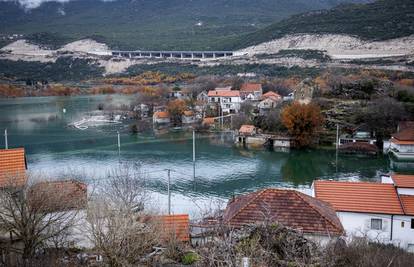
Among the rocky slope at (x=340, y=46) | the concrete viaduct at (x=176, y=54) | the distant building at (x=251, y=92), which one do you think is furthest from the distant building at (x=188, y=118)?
the concrete viaduct at (x=176, y=54)

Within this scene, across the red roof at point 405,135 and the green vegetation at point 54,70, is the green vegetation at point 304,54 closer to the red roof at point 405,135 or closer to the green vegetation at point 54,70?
the green vegetation at point 54,70

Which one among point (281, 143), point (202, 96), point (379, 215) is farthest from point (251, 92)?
point (379, 215)

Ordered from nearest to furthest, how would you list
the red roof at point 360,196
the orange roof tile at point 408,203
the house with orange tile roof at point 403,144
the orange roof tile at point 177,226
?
1. the orange roof tile at point 177,226
2. the orange roof tile at point 408,203
3. the red roof at point 360,196
4. the house with orange tile roof at point 403,144

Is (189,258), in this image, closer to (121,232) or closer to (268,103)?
(121,232)

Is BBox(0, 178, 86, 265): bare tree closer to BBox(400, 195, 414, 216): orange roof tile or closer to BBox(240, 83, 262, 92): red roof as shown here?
BBox(400, 195, 414, 216): orange roof tile

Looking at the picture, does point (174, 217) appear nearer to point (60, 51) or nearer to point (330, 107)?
point (330, 107)

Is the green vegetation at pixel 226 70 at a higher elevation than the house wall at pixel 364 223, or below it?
higher

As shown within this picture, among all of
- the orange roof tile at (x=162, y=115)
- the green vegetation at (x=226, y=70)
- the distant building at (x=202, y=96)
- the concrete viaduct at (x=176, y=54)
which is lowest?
the orange roof tile at (x=162, y=115)

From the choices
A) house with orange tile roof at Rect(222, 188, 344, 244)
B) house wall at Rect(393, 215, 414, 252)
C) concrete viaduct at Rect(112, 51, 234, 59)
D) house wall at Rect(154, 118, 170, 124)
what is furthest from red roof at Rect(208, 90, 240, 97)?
house with orange tile roof at Rect(222, 188, 344, 244)
